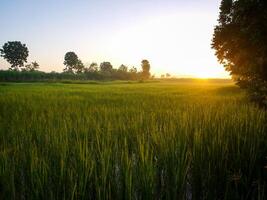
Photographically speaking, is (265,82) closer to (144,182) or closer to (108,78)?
(144,182)

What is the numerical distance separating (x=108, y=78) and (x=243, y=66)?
76.2 metres

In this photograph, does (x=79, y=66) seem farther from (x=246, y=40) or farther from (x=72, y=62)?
(x=246, y=40)

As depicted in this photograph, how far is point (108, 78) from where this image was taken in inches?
3361

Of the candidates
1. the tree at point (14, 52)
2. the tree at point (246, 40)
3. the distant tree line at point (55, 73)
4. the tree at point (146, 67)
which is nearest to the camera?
the tree at point (246, 40)

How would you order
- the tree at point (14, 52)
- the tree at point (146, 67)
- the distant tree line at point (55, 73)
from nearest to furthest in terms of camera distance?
the distant tree line at point (55, 73) < the tree at point (14, 52) < the tree at point (146, 67)

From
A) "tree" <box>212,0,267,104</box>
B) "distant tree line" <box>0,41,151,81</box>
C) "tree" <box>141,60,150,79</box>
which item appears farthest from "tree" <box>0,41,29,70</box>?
"tree" <box>212,0,267,104</box>

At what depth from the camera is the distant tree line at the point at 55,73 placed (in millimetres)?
Answer: 58609

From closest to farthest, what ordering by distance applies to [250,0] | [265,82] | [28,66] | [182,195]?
1. [182,195]
2. [250,0]
3. [265,82]
4. [28,66]

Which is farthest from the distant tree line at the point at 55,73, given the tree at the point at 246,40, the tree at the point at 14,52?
the tree at the point at 246,40

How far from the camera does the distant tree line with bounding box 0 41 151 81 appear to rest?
192 feet

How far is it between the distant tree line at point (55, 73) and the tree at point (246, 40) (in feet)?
164

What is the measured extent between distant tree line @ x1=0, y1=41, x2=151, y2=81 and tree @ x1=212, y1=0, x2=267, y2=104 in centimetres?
4989

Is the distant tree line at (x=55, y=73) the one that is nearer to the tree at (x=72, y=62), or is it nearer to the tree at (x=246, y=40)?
the tree at (x=72, y=62)

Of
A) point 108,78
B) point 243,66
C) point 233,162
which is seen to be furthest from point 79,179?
point 108,78
